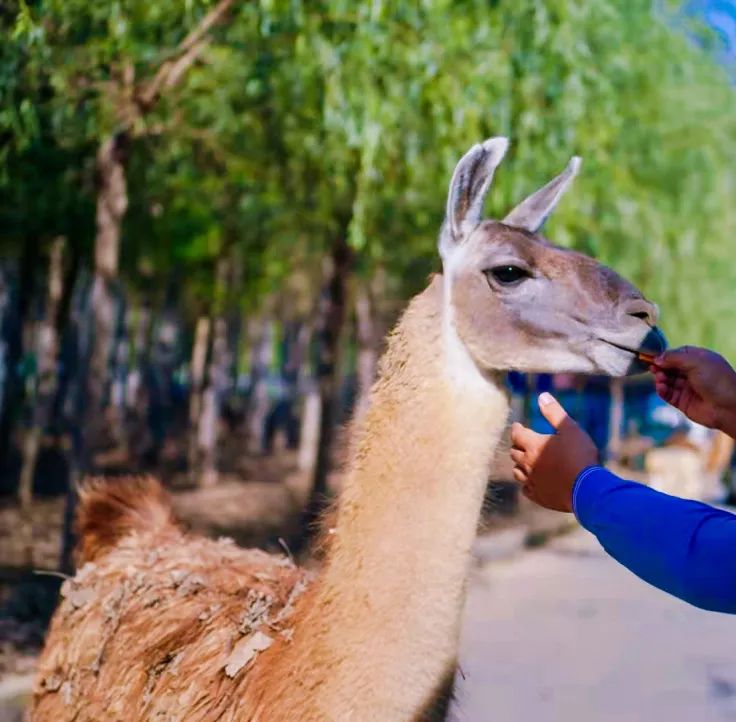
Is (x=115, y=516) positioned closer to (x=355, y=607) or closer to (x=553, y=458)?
(x=355, y=607)

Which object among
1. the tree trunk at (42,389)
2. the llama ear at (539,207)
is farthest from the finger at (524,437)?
the tree trunk at (42,389)

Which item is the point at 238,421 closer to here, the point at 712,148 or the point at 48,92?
the point at 712,148

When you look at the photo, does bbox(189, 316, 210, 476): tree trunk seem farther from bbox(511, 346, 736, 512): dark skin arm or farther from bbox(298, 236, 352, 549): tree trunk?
bbox(511, 346, 736, 512): dark skin arm

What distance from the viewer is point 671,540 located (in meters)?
1.73

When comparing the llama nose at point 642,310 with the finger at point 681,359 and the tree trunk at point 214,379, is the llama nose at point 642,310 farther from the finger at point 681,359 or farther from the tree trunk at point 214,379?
the tree trunk at point 214,379

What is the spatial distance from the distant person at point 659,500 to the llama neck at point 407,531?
22 cm

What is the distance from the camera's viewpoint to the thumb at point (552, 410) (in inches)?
91.0

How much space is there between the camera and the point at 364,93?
617 cm

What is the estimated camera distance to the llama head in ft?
8.63

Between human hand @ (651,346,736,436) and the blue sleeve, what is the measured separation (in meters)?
0.35

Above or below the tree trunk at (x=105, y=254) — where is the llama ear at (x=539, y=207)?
above

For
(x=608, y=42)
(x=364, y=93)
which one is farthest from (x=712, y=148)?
(x=364, y=93)

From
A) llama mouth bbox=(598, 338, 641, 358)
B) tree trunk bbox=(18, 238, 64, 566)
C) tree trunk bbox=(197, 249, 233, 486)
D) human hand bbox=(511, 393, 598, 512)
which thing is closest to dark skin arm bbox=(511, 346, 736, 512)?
human hand bbox=(511, 393, 598, 512)

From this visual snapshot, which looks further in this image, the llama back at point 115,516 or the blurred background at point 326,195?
the blurred background at point 326,195
